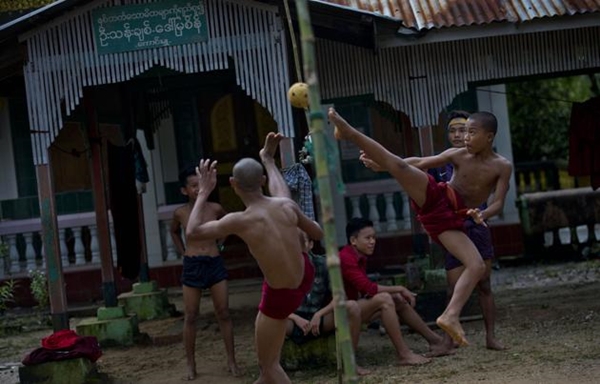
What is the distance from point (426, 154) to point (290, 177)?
6.34 ft

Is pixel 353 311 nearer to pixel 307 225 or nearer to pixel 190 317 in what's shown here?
pixel 190 317

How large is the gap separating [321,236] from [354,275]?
220cm

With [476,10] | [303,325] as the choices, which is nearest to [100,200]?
[303,325]

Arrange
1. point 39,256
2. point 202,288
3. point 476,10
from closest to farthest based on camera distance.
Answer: point 202,288 < point 476,10 < point 39,256

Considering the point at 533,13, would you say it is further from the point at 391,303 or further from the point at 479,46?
the point at 391,303

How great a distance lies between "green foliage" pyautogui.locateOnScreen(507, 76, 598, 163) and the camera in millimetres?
21500

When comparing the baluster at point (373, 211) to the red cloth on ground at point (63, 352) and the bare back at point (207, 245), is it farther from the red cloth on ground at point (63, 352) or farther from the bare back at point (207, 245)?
the red cloth on ground at point (63, 352)

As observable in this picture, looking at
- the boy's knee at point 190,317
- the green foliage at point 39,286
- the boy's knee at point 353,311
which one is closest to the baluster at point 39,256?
the green foliage at point 39,286

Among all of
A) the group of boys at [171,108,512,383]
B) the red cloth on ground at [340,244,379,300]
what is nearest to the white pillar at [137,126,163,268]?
the group of boys at [171,108,512,383]

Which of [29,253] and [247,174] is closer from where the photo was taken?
[247,174]

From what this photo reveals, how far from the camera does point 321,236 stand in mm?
7652

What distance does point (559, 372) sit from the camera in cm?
877

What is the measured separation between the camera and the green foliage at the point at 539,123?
21.5 metres

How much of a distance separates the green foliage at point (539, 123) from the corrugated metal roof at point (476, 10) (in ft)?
31.8
